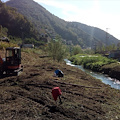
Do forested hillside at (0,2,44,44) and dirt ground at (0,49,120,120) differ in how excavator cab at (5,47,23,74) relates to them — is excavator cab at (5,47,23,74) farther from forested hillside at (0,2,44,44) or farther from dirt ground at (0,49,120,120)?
forested hillside at (0,2,44,44)

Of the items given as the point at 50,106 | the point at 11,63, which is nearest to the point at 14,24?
the point at 11,63

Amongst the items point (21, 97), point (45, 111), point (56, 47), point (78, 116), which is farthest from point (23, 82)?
point (56, 47)

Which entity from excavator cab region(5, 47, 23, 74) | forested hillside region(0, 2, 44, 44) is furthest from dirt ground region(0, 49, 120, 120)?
forested hillside region(0, 2, 44, 44)

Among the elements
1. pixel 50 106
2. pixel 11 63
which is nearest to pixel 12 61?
pixel 11 63

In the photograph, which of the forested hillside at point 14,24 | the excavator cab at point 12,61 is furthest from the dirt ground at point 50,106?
the forested hillside at point 14,24

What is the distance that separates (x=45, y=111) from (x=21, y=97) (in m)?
2.04

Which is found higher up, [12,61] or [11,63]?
[12,61]

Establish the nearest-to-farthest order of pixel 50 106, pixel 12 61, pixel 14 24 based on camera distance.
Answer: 1. pixel 50 106
2. pixel 12 61
3. pixel 14 24

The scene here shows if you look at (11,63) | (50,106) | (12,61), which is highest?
(12,61)

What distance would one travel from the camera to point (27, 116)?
5.23 m

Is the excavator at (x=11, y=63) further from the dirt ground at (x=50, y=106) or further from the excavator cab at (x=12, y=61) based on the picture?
the dirt ground at (x=50, y=106)

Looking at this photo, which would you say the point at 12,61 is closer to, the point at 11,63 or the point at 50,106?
the point at 11,63

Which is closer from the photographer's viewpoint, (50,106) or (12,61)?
(50,106)

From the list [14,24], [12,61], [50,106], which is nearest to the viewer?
[50,106]
